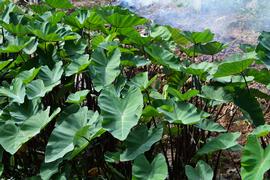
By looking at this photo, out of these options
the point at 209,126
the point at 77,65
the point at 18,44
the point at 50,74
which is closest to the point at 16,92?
the point at 50,74

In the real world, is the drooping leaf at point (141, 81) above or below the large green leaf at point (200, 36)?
below

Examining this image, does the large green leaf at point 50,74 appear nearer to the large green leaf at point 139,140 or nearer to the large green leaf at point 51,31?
the large green leaf at point 51,31

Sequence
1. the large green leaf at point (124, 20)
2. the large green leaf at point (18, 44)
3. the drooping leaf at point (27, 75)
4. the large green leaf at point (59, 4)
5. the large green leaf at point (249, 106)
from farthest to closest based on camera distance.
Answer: the large green leaf at point (59, 4), the large green leaf at point (124, 20), the large green leaf at point (18, 44), the drooping leaf at point (27, 75), the large green leaf at point (249, 106)

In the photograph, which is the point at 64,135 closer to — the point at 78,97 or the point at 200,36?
the point at 78,97

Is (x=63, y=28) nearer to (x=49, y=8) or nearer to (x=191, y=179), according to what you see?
(x=49, y=8)

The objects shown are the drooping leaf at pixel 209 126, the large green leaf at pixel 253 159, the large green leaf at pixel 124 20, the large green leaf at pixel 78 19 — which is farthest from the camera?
the large green leaf at pixel 78 19

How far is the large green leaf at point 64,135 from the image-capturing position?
1892mm

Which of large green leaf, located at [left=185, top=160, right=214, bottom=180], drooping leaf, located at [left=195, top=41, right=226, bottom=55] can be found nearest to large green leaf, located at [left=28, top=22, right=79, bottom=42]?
drooping leaf, located at [left=195, top=41, right=226, bottom=55]

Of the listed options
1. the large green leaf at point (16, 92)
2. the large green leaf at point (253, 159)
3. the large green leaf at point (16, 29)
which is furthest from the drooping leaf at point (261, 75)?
the large green leaf at point (16, 29)

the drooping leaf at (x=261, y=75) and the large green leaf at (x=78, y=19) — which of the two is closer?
the drooping leaf at (x=261, y=75)

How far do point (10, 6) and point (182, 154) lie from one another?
4.46 feet

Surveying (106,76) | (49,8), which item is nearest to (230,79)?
(106,76)

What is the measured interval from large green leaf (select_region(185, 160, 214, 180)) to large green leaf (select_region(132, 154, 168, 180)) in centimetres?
8

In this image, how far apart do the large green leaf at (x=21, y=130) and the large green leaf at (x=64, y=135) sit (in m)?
0.05
